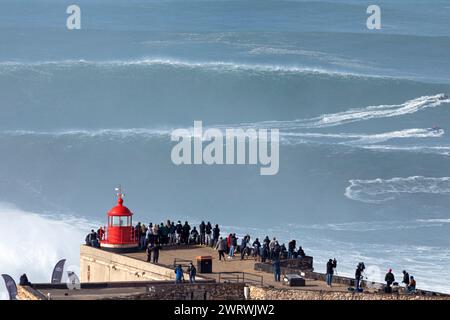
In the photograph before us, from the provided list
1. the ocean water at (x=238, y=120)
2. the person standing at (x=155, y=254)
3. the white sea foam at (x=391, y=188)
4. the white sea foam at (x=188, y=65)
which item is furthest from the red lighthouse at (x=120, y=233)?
the white sea foam at (x=188, y=65)

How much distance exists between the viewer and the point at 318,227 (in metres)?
73.1

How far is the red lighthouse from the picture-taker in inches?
2046

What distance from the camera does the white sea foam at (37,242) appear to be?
61.3 metres

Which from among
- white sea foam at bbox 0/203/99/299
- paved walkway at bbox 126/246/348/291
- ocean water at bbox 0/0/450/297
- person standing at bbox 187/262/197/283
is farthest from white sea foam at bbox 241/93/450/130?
person standing at bbox 187/262/197/283

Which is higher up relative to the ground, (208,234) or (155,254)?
(208,234)

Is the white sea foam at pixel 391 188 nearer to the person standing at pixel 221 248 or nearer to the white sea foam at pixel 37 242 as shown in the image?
the white sea foam at pixel 37 242

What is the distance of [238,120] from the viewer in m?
96.4

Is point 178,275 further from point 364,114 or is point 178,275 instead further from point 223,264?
point 364,114

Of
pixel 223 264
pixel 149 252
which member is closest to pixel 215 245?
pixel 223 264

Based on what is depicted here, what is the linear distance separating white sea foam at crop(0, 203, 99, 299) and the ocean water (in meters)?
0.10

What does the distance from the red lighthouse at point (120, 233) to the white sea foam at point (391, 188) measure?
2763 cm

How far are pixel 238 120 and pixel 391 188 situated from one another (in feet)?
55.1

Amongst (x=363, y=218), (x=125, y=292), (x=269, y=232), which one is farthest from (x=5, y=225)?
(x=125, y=292)
